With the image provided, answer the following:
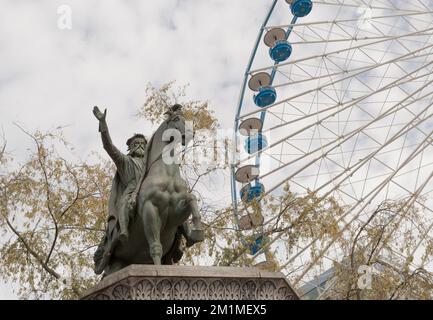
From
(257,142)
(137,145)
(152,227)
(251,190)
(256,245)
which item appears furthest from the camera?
(257,142)

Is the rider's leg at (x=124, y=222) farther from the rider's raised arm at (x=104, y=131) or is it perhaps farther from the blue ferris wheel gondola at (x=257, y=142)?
the blue ferris wheel gondola at (x=257, y=142)

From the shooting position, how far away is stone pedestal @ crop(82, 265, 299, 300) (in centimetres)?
591

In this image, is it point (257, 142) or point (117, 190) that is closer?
point (117, 190)

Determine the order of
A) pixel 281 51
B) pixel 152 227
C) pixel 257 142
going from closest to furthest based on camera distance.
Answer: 1. pixel 152 227
2. pixel 257 142
3. pixel 281 51

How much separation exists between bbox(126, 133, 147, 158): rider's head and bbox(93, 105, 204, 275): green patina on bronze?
0.22 metres

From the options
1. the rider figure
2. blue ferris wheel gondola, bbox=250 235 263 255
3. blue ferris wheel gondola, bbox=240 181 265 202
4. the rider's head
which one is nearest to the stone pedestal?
the rider figure

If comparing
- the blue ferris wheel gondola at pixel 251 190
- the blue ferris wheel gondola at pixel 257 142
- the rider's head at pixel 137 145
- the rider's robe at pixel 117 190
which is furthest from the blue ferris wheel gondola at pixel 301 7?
the rider's robe at pixel 117 190

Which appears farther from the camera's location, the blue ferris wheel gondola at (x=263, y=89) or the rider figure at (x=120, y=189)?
the blue ferris wheel gondola at (x=263, y=89)

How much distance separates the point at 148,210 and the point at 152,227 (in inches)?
6.6

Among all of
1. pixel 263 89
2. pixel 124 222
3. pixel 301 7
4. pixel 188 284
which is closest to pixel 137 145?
pixel 124 222

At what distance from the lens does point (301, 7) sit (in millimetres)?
20875

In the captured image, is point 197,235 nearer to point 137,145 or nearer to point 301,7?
point 137,145

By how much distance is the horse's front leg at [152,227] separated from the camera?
677 cm
